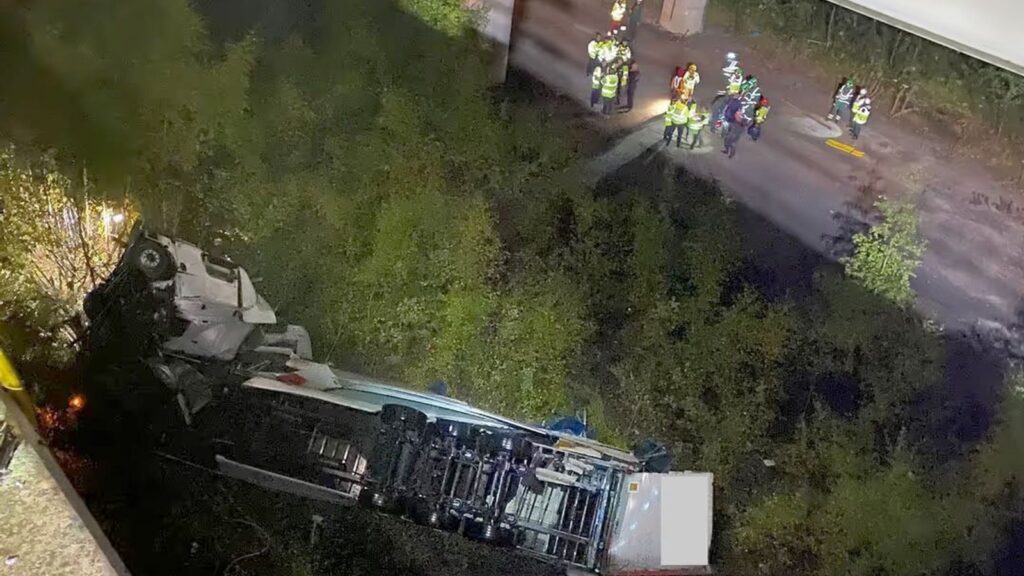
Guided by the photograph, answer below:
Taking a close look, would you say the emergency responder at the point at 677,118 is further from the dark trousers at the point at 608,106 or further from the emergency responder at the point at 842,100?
the emergency responder at the point at 842,100

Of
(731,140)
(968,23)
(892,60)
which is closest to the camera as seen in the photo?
(968,23)

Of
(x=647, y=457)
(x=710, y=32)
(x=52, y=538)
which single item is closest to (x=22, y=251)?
(x=52, y=538)

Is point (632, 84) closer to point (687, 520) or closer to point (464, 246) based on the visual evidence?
point (464, 246)

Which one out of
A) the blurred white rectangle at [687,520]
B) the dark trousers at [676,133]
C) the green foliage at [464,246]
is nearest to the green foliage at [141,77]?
the green foliage at [464,246]

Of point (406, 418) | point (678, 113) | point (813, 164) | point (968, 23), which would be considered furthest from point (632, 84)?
point (406, 418)

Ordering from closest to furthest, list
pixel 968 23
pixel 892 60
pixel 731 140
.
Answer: pixel 968 23
pixel 892 60
pixel 731 140

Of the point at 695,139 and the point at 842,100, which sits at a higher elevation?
the point at 842,100

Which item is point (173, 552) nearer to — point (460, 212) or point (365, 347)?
point (365, 347)
